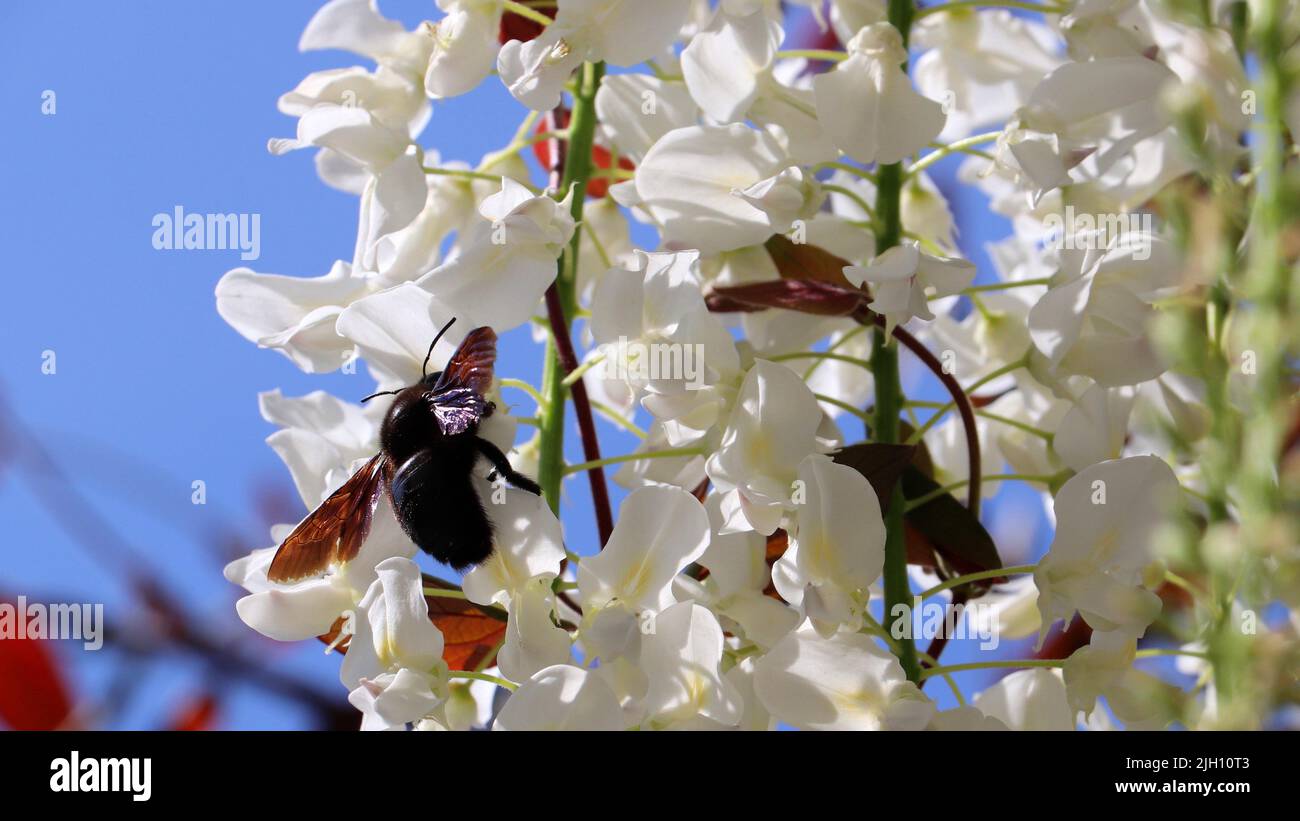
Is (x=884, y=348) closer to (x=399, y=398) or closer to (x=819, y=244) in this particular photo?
(x=819, y=244)

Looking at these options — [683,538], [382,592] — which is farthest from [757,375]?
[382,592]

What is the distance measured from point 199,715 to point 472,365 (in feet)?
0.60

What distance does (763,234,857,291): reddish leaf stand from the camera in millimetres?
690

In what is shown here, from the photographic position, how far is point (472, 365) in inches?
22.5

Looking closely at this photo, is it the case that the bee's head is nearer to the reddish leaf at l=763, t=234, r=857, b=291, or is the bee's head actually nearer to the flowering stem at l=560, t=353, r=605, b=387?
the flowering stem at l=560, t=353, r=605, b=387

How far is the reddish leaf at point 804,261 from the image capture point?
2.27 feet

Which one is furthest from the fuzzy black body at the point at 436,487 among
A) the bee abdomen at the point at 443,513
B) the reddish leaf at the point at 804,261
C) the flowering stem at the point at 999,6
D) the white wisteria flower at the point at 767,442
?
the flowering stem at the point at 999,6

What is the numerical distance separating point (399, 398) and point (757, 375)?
0.54 feet

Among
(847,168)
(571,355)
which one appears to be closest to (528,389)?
(571,355)

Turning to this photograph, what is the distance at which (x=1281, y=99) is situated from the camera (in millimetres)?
322

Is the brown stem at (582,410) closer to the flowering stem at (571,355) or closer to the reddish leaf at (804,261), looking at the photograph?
the flowering stem at (571,355)

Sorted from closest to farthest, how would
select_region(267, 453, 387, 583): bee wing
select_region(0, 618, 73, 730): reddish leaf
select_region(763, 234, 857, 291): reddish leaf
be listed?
select_region(0, 618, 73, 730): reddish leaf, select_region(267, 453, 387, 583): bee wing, select_region(763, 234, 857, 291): reddish leaf

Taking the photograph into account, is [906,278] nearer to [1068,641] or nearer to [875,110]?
[875,110]

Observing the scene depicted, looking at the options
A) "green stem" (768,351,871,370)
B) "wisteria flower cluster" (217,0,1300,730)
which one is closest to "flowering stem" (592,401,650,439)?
"wisteria flower cluster" (217,0,1300,730)
